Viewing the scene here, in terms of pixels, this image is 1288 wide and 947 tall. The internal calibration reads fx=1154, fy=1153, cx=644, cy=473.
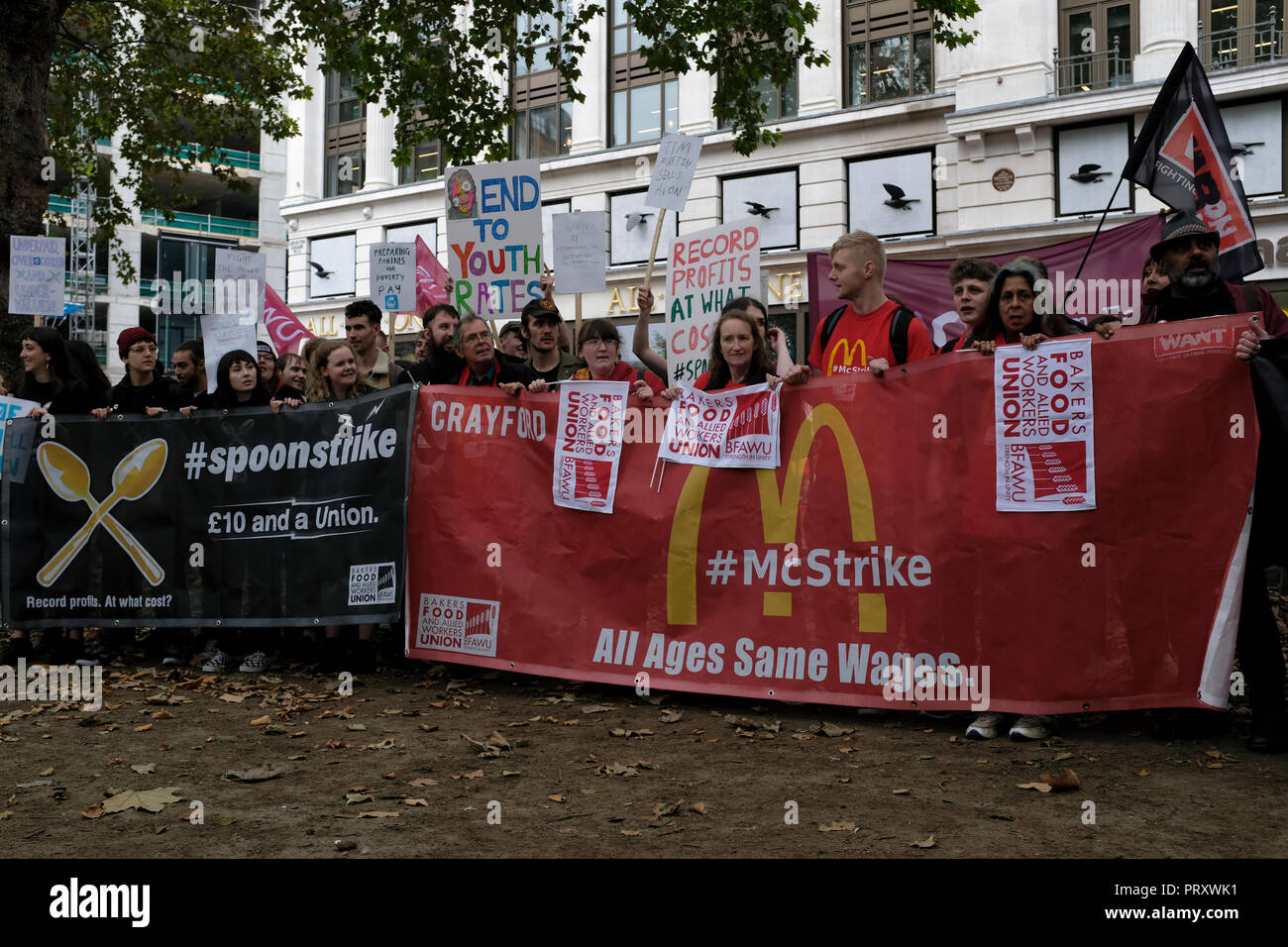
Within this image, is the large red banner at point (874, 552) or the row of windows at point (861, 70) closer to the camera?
the large red banner at point (874, 552)

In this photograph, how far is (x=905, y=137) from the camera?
26688 mm

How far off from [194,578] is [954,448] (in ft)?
17.0

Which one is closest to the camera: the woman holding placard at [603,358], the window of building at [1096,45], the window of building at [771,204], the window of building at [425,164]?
the woman holding placard at [603,358]

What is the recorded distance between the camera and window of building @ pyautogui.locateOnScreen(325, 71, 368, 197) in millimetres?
36094

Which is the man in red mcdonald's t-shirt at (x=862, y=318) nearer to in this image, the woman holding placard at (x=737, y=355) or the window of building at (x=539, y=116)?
the woman holding placard at (x=737, y=355)

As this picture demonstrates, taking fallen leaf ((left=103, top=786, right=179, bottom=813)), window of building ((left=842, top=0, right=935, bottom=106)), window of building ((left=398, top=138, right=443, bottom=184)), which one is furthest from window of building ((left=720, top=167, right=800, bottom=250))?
fallen leaf ((left=103, top=786, right=179, bottom=813))

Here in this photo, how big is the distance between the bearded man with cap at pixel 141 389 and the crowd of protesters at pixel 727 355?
1cm

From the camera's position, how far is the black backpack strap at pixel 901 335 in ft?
20.1

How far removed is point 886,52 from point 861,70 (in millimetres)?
698

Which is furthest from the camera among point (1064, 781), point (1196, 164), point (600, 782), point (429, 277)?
point (429, 277)

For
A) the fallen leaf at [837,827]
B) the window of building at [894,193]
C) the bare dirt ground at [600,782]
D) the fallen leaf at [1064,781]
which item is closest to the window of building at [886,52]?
the window of building at [894,193]

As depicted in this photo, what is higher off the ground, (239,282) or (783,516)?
(239,282)

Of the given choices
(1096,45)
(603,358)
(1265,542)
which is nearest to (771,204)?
(1096,45)

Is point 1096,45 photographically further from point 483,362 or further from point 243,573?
point 243,573
